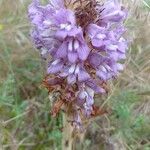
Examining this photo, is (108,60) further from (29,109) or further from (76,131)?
(29,109)

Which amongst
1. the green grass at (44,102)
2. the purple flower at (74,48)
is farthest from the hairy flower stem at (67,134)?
the green grass at (44,102)

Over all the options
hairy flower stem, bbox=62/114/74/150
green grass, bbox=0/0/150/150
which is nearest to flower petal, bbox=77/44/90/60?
hairy flower stem, bbox=62/114/74/150

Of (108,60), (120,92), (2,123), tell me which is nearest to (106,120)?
(120,92)

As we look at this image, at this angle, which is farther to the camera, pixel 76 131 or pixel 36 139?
pixel 36 139

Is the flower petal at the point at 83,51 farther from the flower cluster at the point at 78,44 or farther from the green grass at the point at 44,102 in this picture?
the green grass at the point at 44,102

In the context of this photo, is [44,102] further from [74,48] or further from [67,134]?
[74,48]

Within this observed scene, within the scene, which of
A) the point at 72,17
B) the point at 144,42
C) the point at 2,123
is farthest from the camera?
the point at 144,42
